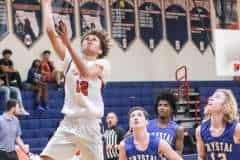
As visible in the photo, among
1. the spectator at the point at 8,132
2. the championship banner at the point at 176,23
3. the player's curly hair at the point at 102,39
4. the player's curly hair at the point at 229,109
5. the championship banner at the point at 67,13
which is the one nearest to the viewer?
the player's curly hair at the point at 102,39

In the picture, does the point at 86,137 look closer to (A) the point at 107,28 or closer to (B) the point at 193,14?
(A) the point at 107,28

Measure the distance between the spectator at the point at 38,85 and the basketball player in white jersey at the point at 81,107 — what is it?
8.87 meters

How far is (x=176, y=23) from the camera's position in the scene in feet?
60.5

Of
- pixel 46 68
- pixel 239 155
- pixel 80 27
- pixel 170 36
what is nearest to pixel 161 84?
pixel 170 36

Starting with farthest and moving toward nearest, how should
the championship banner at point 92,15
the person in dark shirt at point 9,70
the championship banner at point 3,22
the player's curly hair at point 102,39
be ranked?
the championship banner at point 92,15 < the championship banner at point 3,22 < the person in dark shirt at point 9,70 < the player's curly hair at point 102,39

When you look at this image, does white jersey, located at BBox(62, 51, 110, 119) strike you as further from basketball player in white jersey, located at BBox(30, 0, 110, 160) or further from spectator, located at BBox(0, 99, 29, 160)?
spectator, located at BBox(0, 99, 29, 160)

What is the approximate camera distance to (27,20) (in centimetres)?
1532

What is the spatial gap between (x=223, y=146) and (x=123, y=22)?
11767 mm

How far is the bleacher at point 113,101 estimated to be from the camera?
46.8 feet

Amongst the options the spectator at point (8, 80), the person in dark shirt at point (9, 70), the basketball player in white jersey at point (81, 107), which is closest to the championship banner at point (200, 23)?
the person in dark shirt at point (9, 70)

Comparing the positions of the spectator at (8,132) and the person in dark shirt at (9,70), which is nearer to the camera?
the spectator at (8,132)

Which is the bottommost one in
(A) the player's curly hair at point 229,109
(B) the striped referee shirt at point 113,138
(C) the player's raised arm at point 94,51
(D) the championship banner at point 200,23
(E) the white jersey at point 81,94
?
(B) the striped referee shirt at point 113,138

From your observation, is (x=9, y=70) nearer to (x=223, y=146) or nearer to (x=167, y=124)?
(x=167, y=124)

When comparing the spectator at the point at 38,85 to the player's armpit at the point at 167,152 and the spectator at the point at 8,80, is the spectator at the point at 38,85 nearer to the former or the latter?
the spectator at the point at 8,80
